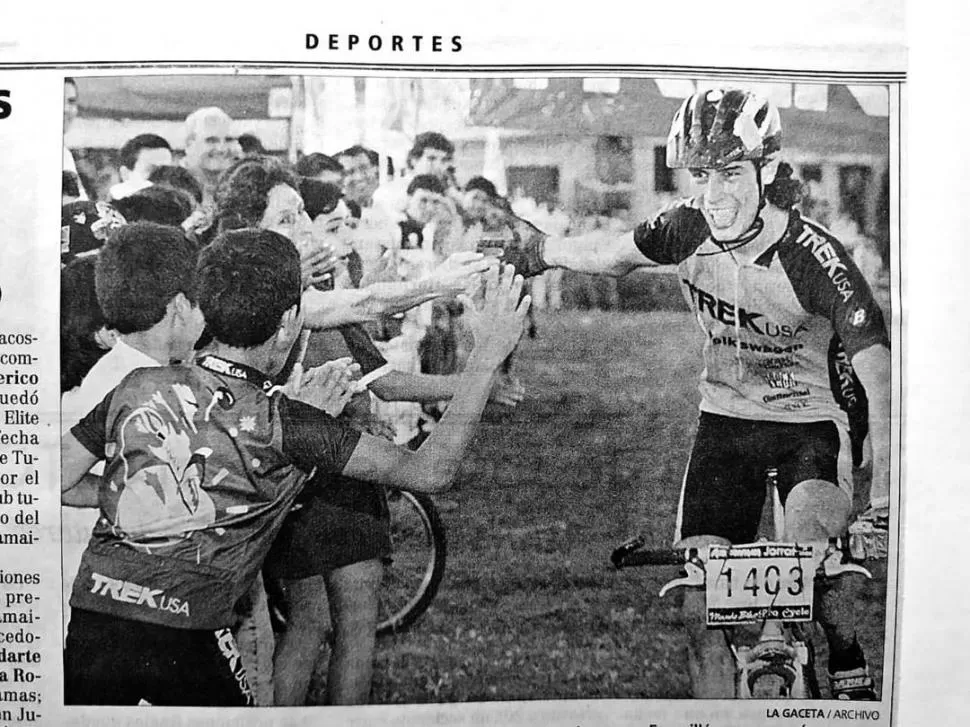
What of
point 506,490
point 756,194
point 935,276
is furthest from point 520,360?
point 935,276

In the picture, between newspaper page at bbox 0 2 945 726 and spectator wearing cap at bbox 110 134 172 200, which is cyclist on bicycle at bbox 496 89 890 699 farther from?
spectator wearing cap at bbox 110 134 172 200

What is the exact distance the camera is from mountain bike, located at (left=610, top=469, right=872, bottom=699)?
26.2 inches

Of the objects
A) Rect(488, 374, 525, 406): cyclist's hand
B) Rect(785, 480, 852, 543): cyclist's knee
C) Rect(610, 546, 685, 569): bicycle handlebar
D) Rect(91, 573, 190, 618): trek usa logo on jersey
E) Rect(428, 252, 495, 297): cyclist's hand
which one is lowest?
Rect(91, 573, 190, 618): trek usa logo on jersey

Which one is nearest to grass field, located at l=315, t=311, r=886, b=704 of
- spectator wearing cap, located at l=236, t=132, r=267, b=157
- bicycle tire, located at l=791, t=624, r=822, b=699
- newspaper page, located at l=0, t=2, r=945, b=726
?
newspaper page, located at l=0, t=2, r=945, b=726

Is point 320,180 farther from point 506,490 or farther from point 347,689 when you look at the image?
point 347,689

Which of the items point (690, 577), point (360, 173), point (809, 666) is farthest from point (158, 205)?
point (809, 666)

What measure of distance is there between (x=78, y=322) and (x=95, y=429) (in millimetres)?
77

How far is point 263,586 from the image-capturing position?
65 centimetres

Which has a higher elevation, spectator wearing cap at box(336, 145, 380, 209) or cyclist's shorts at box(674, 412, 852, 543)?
spectator wearing cap at box(336, 145, 380, 209)

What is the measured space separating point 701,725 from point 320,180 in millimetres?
483

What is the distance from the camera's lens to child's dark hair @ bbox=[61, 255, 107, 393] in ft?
2.11

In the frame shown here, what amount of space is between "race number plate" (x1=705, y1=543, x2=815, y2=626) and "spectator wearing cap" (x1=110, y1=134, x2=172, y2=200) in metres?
0.48

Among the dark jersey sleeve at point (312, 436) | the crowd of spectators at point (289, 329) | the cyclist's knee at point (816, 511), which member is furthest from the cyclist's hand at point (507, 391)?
the cyclist's knee at point (816, 511)

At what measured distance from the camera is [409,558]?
657mm
